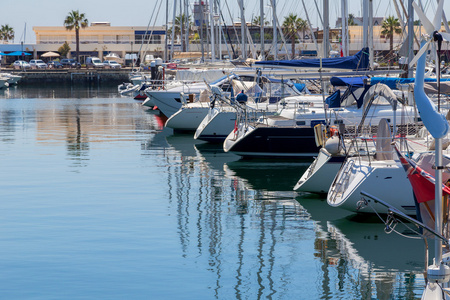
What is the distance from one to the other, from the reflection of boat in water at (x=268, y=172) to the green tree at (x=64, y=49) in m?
101

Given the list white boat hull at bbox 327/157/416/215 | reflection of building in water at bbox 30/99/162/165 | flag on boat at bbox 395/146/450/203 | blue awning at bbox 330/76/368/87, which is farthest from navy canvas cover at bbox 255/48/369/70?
flag on boat at bbox 395/146/450/203

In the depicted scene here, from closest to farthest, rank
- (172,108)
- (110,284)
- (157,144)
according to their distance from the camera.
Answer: (110,284) < (157,144) < (172,108)

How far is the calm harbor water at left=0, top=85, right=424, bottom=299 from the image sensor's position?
39.9 ft

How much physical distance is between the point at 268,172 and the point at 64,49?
103889mm

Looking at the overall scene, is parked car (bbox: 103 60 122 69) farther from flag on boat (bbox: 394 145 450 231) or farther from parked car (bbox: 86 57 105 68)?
flag on boat (bbox: 394 145 450 231)

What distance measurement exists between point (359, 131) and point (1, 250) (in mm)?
10694

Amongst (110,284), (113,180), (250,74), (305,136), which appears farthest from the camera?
(250,74)

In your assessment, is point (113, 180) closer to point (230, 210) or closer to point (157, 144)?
point (230, 210)

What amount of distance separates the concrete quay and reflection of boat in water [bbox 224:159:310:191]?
7613 centimetres

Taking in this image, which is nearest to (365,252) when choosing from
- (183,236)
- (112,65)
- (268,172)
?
(183,236)

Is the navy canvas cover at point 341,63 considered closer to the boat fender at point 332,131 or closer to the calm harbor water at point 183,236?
the calm harbor water at point 183,236

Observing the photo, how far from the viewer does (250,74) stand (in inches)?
1447

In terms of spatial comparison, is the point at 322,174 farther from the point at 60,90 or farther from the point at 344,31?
the point at 60,90

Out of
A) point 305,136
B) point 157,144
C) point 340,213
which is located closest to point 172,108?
point 157,144
